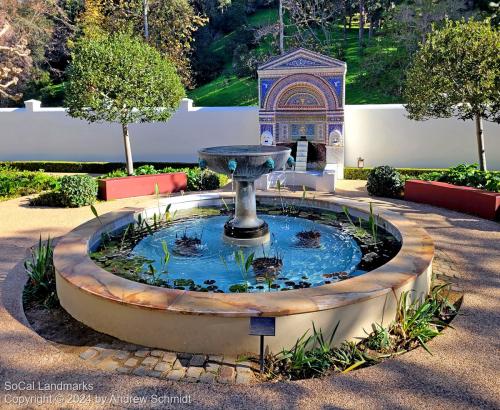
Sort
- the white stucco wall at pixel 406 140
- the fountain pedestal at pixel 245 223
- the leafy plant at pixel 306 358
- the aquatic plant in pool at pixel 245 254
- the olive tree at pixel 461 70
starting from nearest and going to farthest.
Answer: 1. the leafy plant at pixel 306 358
2. the aquatic plant in pool at pixel 245 254
3. the fountain pedestal at pixel 245 223
4. the olive tree at pixel 461 70
5. the white stucco wall at pixel 406 140

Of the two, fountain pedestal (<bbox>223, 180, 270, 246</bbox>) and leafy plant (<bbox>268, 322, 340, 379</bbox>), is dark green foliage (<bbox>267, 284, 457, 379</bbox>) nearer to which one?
leafy plant (<bbox>268, 322, 340, 379</bbox>)

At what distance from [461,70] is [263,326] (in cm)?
1008

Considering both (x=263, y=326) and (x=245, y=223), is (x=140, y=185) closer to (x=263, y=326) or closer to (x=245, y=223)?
(x=245, y=223)

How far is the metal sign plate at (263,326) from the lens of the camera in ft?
13.4

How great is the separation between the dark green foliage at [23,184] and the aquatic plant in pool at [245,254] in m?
5.78

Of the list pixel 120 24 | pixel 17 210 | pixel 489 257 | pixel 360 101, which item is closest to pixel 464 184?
pixel 489 257

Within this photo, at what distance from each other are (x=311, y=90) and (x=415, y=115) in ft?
11.9

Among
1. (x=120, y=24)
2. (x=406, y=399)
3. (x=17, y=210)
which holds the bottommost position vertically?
(x=406, y=399)

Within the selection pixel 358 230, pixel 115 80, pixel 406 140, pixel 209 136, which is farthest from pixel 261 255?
pixel 209 136

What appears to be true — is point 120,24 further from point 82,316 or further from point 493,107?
point 82,316

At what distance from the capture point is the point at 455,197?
35.7 ft

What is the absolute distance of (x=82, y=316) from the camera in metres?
5.31

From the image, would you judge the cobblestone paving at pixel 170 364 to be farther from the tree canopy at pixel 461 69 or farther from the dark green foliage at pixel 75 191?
the tree canopy at pixel 461 69

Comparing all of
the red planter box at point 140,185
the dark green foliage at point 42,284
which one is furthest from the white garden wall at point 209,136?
the dark green foliage at point 42,284
